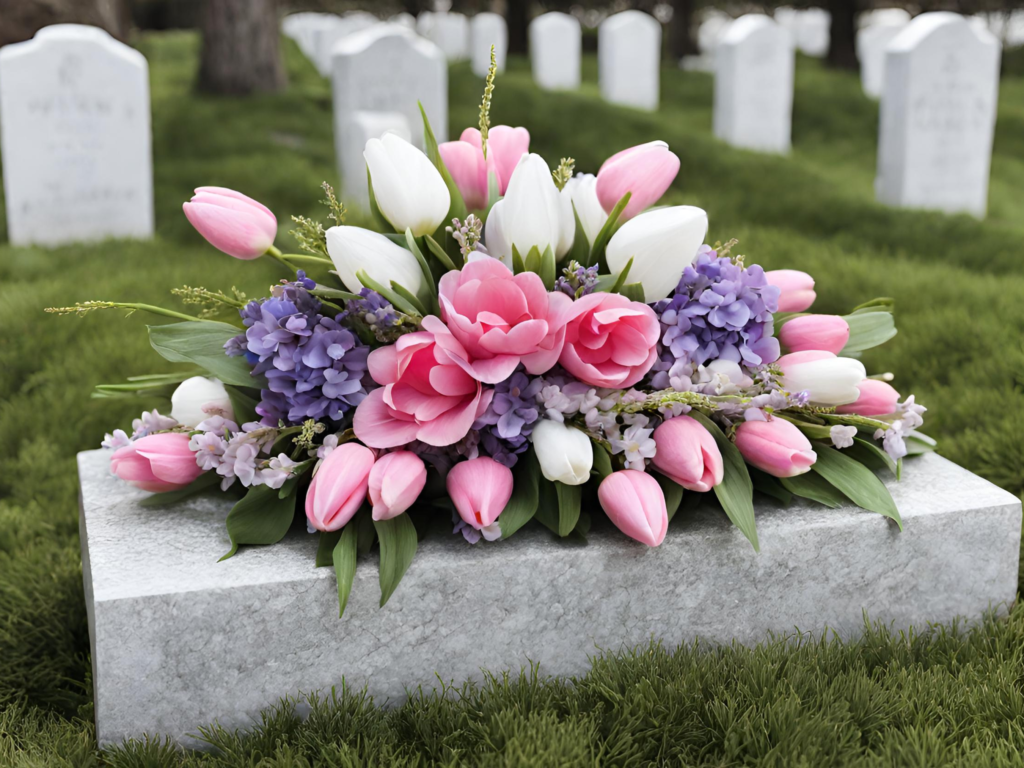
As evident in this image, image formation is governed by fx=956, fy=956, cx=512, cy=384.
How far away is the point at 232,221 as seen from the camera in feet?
4.99

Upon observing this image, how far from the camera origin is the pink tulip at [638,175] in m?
1.63

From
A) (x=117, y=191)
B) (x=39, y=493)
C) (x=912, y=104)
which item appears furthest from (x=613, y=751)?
(x=912, y=104)

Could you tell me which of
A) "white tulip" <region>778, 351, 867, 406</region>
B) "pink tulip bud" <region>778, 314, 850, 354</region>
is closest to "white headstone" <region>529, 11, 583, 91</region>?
"pink tulip bud" <region>778, 314, 850, 354</region>

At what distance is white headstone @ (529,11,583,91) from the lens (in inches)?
534

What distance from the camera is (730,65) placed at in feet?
30.0

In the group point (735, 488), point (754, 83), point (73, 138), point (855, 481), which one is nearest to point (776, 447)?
point (735, 488)

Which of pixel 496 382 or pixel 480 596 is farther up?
pixel 496 382

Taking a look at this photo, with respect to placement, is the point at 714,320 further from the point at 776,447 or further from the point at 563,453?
the point at 563,453

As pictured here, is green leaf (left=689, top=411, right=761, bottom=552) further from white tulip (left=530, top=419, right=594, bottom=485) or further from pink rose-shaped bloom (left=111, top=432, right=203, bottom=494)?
pink rose-shaped bloom (left=111, top=432, right=203, bottom=494)

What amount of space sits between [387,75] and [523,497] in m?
5.50

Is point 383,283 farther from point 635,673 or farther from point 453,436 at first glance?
point 635,673

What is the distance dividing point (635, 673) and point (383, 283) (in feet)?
2.31

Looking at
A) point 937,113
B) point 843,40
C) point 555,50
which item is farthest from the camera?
point 843,40

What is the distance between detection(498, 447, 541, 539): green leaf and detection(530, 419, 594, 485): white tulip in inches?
2.1
